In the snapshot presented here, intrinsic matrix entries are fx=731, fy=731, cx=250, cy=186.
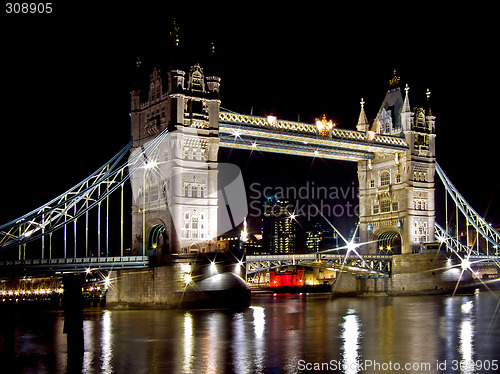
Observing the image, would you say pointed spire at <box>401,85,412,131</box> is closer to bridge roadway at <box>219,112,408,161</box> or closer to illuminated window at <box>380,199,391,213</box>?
bridge roadway at <box>219,112,408,161</box>

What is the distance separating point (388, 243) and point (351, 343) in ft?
145

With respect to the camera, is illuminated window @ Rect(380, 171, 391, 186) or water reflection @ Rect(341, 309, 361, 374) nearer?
water reflection @ Rect(341, 309, 361, 374)

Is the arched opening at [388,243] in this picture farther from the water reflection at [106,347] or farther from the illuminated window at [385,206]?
the water reflection at [106,347]

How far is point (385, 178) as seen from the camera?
236 ft

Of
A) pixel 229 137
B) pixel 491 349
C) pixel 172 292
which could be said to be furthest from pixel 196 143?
pixel 491 349

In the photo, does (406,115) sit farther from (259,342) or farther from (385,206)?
(259,342)

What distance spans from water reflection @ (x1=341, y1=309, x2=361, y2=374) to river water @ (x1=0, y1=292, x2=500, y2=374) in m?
0.04

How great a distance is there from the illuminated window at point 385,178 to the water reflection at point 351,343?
94.3 ft

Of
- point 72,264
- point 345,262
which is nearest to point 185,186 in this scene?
point 72,264

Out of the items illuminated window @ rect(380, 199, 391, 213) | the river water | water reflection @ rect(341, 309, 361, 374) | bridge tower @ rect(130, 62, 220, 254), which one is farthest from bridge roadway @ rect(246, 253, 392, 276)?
water reflection @ rect(341, 309, 361, 374)

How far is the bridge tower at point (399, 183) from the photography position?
69.3 m

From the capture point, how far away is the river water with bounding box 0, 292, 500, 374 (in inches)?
961

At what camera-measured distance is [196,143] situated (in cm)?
5328

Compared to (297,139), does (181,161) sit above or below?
below
